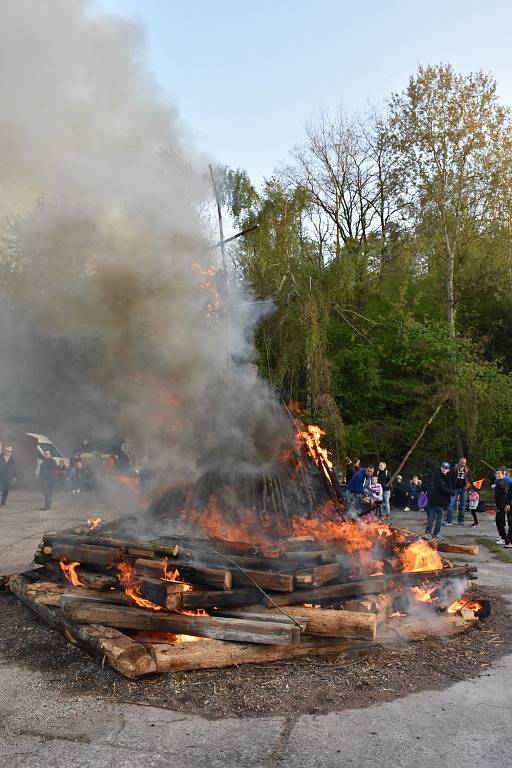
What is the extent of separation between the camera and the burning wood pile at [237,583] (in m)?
5.66

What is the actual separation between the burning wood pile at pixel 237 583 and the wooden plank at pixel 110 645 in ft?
0.04

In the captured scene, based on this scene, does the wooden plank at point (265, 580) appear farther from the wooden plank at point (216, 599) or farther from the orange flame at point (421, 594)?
the orange flame at point (421, 594)

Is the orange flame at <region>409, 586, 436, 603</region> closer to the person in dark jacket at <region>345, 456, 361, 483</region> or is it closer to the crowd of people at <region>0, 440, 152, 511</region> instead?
the crowd of people at <region>0, 440, 152, 511</region>

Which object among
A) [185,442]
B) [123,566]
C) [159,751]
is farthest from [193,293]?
[159,751]

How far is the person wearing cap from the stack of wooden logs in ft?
19.7

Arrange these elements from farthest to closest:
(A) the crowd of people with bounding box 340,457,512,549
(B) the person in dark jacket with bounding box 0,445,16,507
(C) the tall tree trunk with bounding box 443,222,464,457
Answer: (C) the tall tree trunk with bounding box 443,222,464,457, (B) the person in dark jacket with bounding box 0,445,16,507, (A) the crowd of people with bounding box 340,457,512,549

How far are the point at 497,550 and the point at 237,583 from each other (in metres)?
7.45

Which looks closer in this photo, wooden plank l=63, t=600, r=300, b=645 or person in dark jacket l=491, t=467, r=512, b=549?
wooden plank l=63, t=600, r=300, b=645

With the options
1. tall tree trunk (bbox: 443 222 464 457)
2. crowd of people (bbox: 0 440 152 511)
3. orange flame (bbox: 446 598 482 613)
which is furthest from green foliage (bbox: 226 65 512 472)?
orange flame (bbox: 446 598 482 613)

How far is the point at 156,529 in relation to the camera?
24.9ft

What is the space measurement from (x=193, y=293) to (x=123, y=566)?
4.91 meters

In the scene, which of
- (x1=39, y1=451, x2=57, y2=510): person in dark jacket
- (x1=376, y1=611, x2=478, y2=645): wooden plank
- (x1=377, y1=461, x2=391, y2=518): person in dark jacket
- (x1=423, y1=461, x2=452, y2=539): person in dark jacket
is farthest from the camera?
(x1=377, y1=461, x2=391, y2=518): person in dark jacket

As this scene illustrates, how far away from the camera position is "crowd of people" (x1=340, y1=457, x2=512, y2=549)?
12727 millimetres

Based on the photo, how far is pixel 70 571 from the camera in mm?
7078
